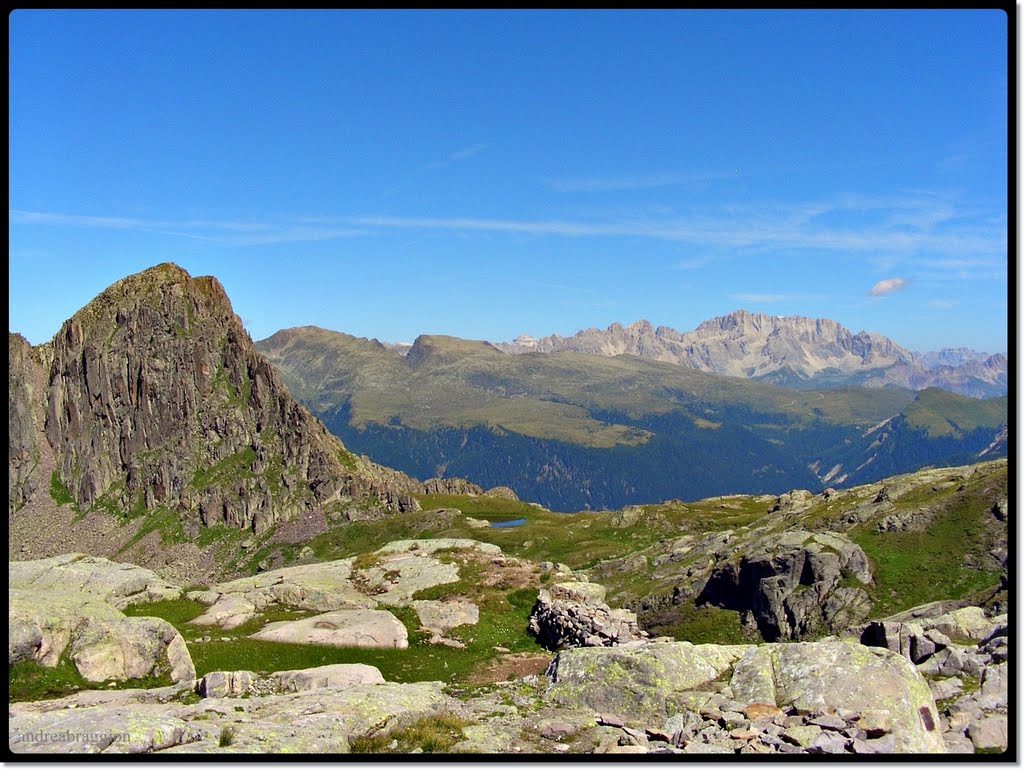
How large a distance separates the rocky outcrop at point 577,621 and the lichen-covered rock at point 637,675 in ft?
67.7

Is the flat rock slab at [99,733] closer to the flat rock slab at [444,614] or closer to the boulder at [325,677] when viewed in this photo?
the boulder at [325,677]

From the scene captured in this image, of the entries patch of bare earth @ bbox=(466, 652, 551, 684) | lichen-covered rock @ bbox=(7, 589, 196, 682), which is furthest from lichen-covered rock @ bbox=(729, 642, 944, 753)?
lichen-covered rock @ bbox=(7, 589, 196, 682)

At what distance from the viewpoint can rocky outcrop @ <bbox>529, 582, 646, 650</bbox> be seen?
51188 mm

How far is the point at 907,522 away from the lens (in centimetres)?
5972

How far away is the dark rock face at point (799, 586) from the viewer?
2088 inches

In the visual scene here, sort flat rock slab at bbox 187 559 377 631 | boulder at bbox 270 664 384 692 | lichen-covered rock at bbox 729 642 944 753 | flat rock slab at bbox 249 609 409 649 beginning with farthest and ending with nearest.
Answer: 1. flat rock slab at bbox 187 559 377 631
2. flat rock slab at bbox 249 609 409 649
3. boulder at bbox 270 664 384 692
4. lichen-covered rock at bbox 729 642 944 753

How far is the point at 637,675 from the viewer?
93.7 feet

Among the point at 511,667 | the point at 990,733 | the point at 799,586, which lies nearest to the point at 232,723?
the point at 990,733

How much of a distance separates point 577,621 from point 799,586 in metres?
17.9

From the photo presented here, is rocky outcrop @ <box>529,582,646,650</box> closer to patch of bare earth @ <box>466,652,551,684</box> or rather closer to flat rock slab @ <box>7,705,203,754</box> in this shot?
patch of bare earth @ <box>466,652,551,684</box>

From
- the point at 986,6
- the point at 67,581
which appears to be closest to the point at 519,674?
the point at 986,6

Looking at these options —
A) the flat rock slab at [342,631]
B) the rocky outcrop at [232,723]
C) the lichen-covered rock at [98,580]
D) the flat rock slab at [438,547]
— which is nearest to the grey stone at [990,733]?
the rocky outcrop at [232,723]

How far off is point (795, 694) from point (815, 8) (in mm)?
23188

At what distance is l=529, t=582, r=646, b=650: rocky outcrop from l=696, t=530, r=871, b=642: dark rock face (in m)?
10.2
